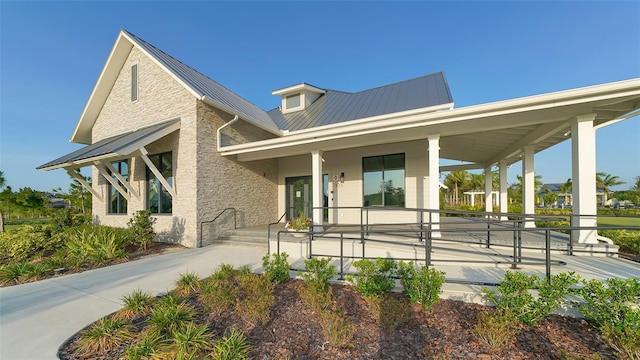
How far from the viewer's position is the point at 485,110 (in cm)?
541

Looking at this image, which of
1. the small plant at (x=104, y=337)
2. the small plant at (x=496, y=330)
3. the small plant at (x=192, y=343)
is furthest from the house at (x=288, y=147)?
the small plant at (x=104, y=337)

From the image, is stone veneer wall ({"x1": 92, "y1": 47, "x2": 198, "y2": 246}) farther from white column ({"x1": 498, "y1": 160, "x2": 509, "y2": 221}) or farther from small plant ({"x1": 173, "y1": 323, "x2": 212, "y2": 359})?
white column ({"x1": 498, "y1": 160, "x2": 509, "y2": 221})

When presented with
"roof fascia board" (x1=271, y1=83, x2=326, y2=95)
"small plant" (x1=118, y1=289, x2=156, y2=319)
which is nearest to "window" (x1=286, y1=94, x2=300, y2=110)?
"roof fascia board" (x1=271, y1=83, x2=326, y2=95)

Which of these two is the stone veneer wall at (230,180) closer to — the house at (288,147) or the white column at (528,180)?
the house at (288,147)

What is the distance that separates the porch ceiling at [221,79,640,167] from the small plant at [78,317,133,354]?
5759 mm

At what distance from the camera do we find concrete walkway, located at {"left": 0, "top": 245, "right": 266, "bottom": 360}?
306 centimetres

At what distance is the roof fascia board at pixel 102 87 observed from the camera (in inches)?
400

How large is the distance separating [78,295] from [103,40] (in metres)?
11.6

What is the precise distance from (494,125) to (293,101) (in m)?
10.5

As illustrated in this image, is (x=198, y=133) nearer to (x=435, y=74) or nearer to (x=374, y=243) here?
(x=374, y=243)

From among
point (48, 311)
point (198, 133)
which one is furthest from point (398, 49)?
point (48, 311)

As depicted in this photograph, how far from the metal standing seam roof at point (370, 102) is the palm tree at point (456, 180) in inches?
1024

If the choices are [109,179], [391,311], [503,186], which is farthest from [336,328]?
[503,186]

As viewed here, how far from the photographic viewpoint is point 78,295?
446 centimetres
